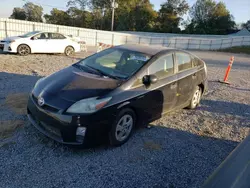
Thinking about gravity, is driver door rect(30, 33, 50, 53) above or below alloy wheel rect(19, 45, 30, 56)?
above

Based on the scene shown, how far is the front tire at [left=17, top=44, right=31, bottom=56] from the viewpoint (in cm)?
1025

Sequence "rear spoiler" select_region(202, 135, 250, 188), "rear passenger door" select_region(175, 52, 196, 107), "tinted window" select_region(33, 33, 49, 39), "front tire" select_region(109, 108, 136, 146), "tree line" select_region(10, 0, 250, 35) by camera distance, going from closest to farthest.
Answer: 1. "rear spoiler" select_region(202, 135, 250, 188)
2. "front tire" select_region(109, 108, 136, 146)
3. "rear passenger door" select_region(175, 52, 196, 107)
4. "tinted window" select_region(33, 33, 49, 39)
5. "tree line" select_region(10, 0, 250, 35)

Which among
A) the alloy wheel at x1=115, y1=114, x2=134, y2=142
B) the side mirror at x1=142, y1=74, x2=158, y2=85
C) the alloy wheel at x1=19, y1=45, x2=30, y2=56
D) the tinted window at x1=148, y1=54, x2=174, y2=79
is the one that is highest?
the tinted window at x1=148, y1=54, x2=174, y2=79

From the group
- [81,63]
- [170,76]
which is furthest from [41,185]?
[170,76]

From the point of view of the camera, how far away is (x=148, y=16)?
48156mm

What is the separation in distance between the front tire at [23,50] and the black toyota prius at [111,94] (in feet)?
25.3

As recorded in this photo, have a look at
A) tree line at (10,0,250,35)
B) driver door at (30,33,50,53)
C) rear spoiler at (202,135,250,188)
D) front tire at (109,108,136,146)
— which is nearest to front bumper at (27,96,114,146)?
front tire at (109,108,136,146)

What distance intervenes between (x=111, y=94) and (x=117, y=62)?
109 centimetres

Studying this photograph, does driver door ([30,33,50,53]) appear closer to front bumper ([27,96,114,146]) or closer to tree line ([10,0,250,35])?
front bumper ([27,96,114,146])

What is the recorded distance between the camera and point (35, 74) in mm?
7066

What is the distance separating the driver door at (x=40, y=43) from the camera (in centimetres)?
1064

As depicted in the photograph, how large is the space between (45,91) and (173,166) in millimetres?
2222

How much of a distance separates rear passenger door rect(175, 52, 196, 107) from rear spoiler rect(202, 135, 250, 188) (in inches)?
96.9

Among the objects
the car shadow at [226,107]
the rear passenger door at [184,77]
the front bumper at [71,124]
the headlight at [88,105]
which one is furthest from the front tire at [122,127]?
the car shadow at [226,107]
